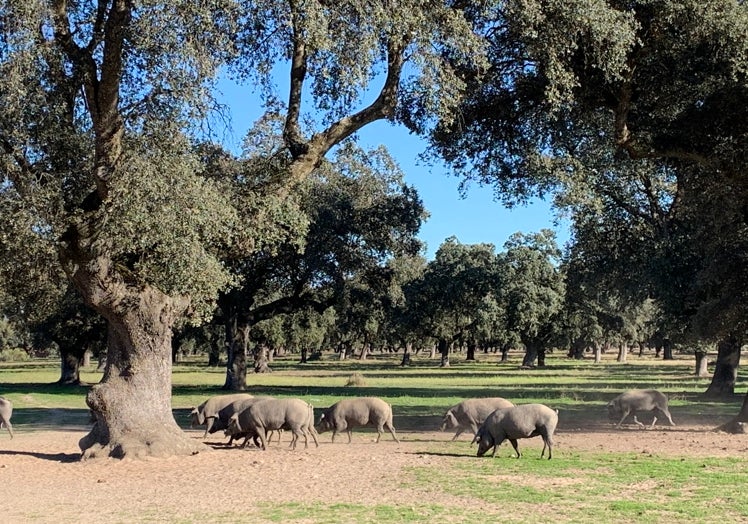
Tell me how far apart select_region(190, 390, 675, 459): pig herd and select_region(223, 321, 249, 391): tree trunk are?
1827 cm

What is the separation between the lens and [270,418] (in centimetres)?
1659

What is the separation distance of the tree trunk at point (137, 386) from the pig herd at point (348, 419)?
1.50 metres

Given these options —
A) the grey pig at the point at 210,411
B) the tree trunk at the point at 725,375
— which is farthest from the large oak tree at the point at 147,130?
the tree trunk at the point at 725,375

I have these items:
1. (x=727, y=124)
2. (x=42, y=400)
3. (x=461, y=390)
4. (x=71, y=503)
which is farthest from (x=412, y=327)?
(x=71, y=503)

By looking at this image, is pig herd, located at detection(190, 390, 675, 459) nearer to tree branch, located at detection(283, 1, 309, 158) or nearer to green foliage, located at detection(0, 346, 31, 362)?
tree branch, located at detection(283, 1, 309, 158)

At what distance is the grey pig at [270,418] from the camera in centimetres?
1653

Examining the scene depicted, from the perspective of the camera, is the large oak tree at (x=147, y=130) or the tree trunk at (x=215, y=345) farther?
the tree trunk at (x=215, y=345)

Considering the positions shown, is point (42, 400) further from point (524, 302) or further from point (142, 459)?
point (524, 302)

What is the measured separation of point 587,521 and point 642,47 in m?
11.4

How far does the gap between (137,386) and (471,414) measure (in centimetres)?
755

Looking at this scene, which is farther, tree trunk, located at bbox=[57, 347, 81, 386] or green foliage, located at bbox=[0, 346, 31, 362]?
green foliage, located at bbox=[0, 346, 31, 362]

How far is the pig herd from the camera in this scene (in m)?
14.4

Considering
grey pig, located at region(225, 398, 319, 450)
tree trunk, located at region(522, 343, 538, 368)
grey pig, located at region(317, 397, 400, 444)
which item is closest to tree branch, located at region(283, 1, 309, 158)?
grey pig, located at region(225, 398, 319, 450)

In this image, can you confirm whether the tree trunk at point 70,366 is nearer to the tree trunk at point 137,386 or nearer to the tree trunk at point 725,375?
the tree trunk at point 137,386
